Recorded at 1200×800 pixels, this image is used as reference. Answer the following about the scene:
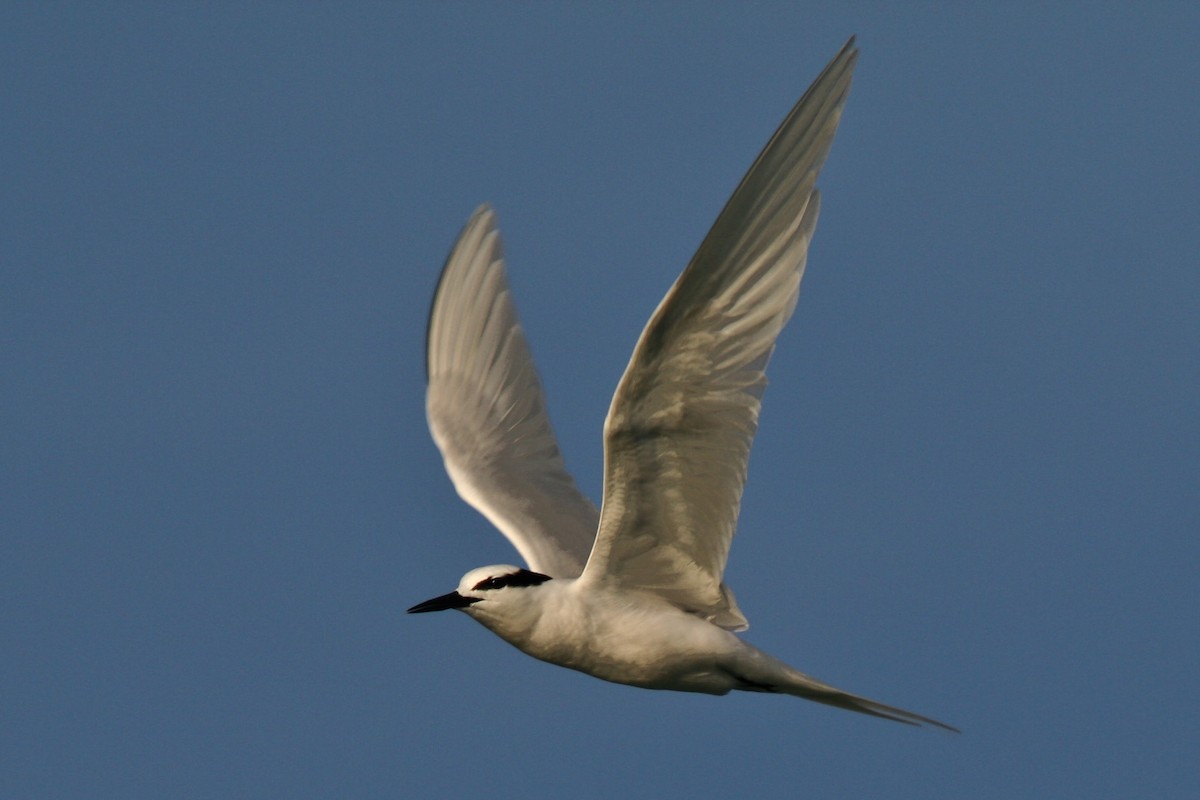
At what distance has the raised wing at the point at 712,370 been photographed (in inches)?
333

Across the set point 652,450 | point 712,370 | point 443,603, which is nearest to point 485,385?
point 443,603

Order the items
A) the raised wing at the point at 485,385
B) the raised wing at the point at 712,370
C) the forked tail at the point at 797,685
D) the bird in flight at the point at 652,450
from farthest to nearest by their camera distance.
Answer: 1. the raised wing at the point at 485,385
2. the forked tail at the point at 797,685
3. the bird in flight at the point at 652,450
4. the raised wing at the point at 712,370

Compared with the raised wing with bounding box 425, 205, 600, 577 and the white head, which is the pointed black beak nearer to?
the white head

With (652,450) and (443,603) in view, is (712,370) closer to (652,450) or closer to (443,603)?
(652,450)

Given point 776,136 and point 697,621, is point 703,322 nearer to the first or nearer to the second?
point 776,136

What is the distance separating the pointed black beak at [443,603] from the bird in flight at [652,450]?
14 mm

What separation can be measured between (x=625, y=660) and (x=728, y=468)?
1.54 m

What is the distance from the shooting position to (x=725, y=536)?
10.1 m

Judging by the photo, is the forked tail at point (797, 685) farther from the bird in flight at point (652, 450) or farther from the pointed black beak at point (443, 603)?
the pointed black beak at point (443, 603)

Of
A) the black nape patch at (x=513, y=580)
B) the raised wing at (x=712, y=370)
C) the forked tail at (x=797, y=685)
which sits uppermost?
the raised wing at (x=712, y=370)

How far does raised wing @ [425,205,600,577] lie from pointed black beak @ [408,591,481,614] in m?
1.86

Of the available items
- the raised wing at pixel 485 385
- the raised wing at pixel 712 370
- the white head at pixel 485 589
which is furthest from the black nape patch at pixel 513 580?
the raised wing at pixel 485 385

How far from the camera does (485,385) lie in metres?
12.9

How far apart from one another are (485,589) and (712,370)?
92.9 inches
